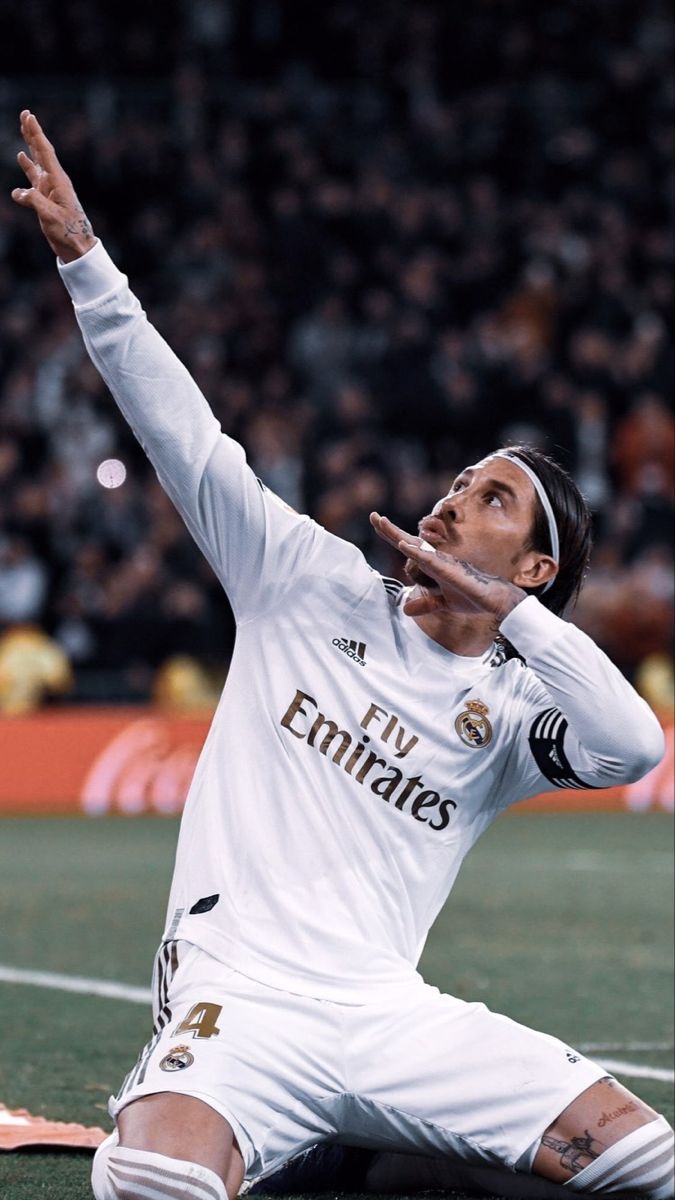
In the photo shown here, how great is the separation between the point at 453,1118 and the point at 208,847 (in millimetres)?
667

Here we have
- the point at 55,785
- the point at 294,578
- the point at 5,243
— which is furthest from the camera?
the point at 5,243

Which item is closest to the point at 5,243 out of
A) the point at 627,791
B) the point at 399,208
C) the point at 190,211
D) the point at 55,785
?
the point at 190,211

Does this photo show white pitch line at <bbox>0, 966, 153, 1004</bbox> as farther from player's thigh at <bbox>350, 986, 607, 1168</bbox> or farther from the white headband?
the white headband

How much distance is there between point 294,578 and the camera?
3855mm

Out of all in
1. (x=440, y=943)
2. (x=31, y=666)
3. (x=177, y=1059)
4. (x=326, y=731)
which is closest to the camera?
(x=177, y=1059)

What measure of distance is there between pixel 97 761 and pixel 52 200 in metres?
10.2

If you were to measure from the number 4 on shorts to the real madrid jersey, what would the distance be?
10 centimetres

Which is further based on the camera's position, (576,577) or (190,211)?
(190,211)

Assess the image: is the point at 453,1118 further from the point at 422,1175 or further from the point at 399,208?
the point at 399,208

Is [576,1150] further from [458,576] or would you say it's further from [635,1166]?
[458,576]

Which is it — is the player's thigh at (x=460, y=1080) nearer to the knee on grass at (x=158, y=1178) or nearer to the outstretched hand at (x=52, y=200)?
the knee on grass at (x=158, y=1178)

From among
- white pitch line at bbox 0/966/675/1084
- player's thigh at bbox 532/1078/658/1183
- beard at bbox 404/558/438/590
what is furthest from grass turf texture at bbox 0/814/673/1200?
beard at bbox 404/558/438/590

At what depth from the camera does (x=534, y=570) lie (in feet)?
12.9

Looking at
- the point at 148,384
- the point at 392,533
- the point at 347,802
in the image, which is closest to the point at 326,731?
the point at 347,802
